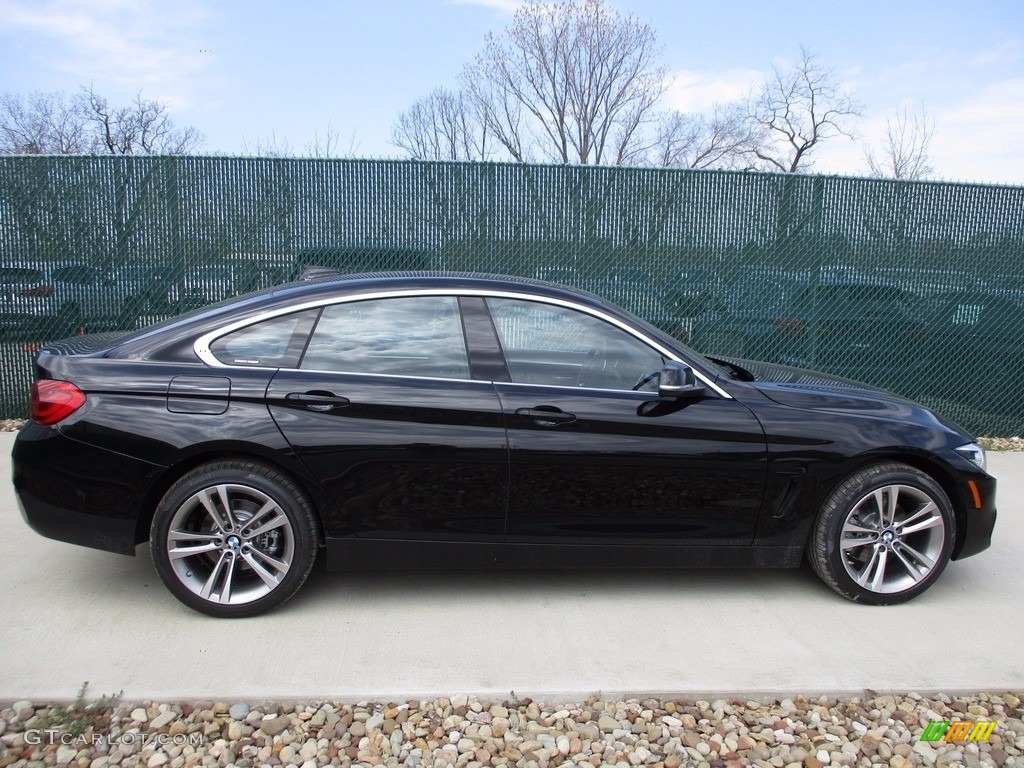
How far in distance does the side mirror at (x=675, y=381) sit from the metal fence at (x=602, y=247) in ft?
12.2

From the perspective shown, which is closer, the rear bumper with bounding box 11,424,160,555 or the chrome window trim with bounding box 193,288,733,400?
the rear bumper with bounding box 11,424,160,555

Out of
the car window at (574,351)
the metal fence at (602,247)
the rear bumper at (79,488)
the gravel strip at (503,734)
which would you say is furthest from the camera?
the metal fence at (602,247)

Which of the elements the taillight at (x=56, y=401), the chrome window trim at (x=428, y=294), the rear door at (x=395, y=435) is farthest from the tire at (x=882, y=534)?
the taillight at (x=56, y=401)

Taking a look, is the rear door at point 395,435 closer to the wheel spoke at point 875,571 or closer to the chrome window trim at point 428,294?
the chrome window trim at point 428,294

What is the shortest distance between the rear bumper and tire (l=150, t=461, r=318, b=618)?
5.8 inches

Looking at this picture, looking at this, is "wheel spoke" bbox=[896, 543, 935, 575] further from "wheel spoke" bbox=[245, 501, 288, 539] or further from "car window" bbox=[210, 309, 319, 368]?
"car window" bbox=[210, 309, 319, 368]

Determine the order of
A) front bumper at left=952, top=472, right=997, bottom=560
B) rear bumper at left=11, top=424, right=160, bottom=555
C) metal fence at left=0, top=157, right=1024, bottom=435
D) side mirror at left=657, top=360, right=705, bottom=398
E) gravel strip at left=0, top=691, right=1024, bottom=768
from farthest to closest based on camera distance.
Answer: metal fence at left=0, top=157, right=1024, bottom=435
front bumper at left=952, top=472, right=997, bottom=560
side mirror at left=657, top=360, right=705, bottom=398
rear bumper at left=11, top=424, right=160, bottom=555
gravel strip at left=0, top=691, right=1024, bottom=768

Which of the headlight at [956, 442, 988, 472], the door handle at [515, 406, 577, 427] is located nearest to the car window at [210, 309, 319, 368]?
the door handle at [515, 406, 577, 427]

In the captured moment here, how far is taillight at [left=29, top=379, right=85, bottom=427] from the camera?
3.46 metres

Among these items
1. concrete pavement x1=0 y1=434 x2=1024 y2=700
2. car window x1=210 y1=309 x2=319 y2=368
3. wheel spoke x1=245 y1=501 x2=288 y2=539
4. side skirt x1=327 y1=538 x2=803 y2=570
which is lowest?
concrete pavement x1=0 y1=434 x2=1024 y2=700

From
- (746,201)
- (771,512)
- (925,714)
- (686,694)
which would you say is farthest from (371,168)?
(925,714)

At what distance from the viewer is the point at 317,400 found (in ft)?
11.5

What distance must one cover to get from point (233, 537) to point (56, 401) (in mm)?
964

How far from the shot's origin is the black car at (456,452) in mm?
3469
